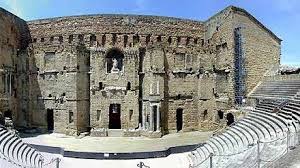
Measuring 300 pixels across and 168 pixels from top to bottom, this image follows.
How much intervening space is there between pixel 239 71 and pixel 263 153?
595 inches

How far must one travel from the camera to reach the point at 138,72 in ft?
100.0

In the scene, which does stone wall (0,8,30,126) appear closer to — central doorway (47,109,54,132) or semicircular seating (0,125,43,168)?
central doorway (47,109,54,132)

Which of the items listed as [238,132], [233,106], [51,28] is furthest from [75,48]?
[238,132]

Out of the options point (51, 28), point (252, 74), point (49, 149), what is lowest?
point (49, 149)

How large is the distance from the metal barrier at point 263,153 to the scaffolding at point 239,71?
1239 cm

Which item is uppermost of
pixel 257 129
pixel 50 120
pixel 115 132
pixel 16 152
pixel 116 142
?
pixel 257 129

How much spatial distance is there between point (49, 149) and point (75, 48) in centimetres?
945

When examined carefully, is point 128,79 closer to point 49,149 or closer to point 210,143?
point 49,149

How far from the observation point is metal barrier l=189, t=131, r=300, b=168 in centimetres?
1334

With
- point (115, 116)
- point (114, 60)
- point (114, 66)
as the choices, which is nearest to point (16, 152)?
point (114, 66)

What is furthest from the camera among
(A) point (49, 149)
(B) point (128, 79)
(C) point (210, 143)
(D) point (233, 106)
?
(B) point (128, 79)

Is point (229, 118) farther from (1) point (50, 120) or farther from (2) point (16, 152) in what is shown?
(2) point (16, 152)

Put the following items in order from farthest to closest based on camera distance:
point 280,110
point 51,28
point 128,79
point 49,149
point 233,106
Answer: point 51,28 < point 128,79 < point 233,106 < point 49,149 < point 280,110

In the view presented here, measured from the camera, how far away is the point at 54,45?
3062 cm
